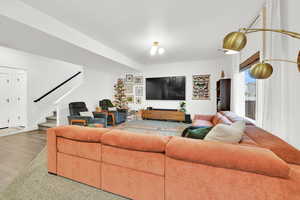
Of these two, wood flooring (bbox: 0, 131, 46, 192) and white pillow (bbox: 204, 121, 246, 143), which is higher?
white pillow (bbox: 204, 121, 246, 143)

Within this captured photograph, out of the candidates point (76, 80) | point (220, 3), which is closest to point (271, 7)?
point (220, 3)

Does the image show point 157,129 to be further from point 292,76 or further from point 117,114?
point 292,76

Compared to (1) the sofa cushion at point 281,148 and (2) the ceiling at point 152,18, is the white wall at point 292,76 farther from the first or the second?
(2) the ceiling at point 152,18

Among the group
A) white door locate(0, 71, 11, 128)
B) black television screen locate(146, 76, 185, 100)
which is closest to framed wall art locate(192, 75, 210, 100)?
black television screen locate(146, 76, 185, 100)

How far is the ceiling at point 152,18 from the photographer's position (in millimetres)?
1982

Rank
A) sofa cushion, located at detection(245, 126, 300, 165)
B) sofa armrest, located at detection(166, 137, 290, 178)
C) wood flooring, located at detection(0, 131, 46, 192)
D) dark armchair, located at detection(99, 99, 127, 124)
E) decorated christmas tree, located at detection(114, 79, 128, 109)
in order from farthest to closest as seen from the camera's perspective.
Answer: decorated christmas tree, located at detection(114, 79, 128, 109), dark armchair, located at detection(99, 99, 127, 124), wood flooring, located at detection(0, 131, 46, 192), sofa cushion, located at detection(245, 126, 300, 165), sofa armrest, located at detection(166, 137, 290, 178)

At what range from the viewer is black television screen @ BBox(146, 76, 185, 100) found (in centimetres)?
565

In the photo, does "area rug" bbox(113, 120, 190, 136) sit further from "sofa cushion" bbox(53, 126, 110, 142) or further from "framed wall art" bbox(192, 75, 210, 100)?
"sofa cushion" bbox(53, 126, 110, 142)

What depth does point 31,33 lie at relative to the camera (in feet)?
7.44

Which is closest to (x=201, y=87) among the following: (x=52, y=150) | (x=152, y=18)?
(x=152, y=18)

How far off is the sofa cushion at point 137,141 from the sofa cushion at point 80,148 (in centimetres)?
18

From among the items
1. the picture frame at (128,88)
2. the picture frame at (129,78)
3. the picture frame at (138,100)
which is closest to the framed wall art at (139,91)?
the picture frame at (138,100)

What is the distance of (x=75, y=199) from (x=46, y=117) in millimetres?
4632

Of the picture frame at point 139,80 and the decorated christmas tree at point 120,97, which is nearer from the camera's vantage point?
the picture frame at point 139,80
